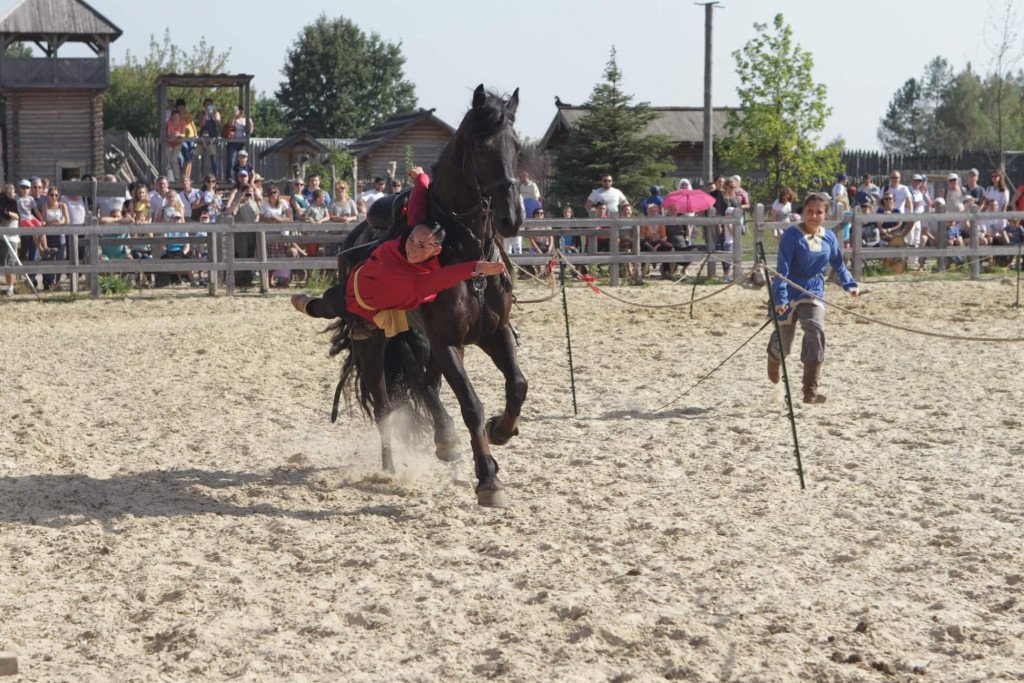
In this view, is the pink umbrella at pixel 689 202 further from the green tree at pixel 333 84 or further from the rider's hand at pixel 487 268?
the green tree at pixel 333 84

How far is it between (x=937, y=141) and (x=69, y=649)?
93616 mm

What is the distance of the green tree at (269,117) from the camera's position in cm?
7288

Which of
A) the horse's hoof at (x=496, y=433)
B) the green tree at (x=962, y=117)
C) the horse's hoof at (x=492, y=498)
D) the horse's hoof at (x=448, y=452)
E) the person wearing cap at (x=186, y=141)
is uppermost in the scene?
the green tree at (x=962, y=117)

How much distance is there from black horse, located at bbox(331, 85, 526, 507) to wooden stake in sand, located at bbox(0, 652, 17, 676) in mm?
2439

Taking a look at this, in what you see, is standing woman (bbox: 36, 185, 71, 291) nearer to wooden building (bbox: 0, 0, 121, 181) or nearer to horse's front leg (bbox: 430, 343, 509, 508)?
horse's front leg (bbox: 430, 343, 509, 508)

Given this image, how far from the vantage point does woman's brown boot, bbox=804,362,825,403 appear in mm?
8562

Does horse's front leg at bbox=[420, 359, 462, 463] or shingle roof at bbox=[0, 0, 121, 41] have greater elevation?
shingle roof at bbox=[0, 0, 121, 41]

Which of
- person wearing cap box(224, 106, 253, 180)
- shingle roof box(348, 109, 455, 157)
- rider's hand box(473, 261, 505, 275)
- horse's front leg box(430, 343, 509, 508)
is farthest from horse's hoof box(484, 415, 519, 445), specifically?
shingle roof box(348, 109, 455, 157)

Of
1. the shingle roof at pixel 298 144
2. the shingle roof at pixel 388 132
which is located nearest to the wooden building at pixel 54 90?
the shingle roof at pixel 298 144

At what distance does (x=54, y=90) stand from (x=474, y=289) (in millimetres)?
33160

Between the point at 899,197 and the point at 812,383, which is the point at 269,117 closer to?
the point at 899,197

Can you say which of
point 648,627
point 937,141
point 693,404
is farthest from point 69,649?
point 937,141

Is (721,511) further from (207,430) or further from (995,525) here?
(207,430)

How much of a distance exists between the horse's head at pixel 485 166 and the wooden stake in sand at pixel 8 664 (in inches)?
102
